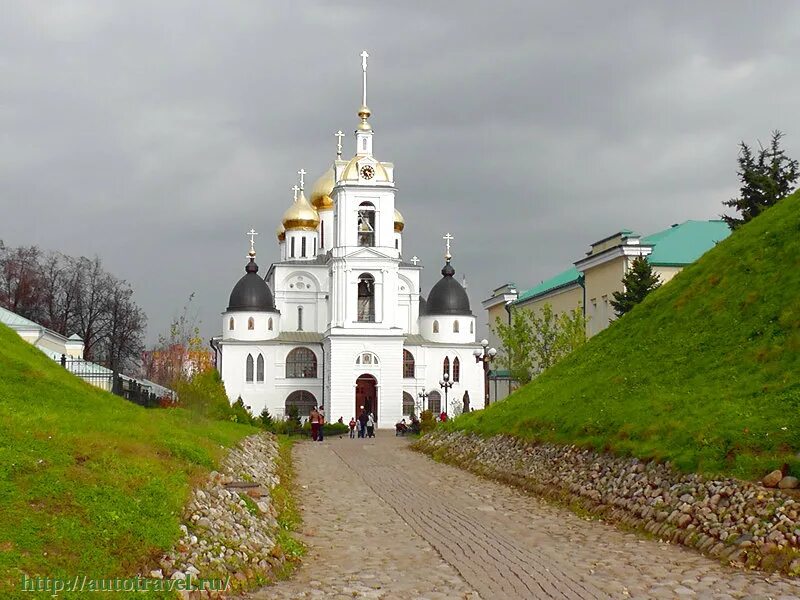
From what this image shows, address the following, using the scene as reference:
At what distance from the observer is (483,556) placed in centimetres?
1134

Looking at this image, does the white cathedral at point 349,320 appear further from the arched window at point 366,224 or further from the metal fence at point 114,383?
the metal fence at point 114,383

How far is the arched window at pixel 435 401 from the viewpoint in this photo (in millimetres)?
66812

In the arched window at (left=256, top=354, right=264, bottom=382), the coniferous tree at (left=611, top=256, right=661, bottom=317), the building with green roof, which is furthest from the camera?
the arched window at (left=256, top=354, right=264, bottom=382)

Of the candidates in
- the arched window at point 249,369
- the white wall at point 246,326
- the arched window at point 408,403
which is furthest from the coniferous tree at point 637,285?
the white wall at point 246,326

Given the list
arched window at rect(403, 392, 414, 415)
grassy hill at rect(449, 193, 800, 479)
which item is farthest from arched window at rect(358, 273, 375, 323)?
grassy hill at rect(449, 193, 800, 479)

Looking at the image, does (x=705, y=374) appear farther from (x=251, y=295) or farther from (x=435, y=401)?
(x=251, y=295)

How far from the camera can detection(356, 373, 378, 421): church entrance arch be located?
62.7 m

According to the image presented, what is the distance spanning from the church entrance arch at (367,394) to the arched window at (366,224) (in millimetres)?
8554

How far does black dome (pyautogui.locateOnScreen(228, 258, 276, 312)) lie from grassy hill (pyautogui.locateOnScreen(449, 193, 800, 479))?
147 ft

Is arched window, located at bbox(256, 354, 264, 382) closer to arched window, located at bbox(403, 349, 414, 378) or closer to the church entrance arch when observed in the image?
the church entrance arch

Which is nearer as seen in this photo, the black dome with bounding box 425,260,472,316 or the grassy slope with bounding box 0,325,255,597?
the grassy slope with bounding box 0,325,255,597

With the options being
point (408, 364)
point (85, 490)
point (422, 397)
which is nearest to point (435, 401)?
point (408, 364)

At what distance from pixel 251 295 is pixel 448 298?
537 inches

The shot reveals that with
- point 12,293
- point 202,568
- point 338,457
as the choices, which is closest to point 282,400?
point 12,293
